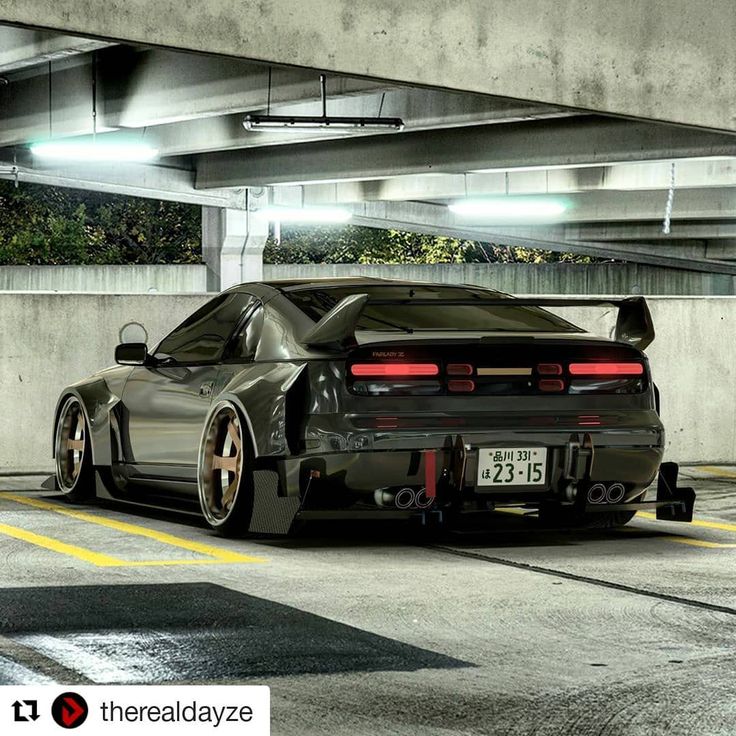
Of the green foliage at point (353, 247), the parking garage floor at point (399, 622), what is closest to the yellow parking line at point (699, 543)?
the parking garage floor at point (399, 622)

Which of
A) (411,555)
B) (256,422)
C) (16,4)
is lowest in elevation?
(411,555)

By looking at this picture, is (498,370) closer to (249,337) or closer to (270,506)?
(270,506)

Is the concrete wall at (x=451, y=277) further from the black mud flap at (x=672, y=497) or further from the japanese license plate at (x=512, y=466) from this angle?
the japanese license plate at (x=512, y=466)

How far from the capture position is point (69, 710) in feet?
10.2

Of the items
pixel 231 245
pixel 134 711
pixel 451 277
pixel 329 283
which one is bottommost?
pixel 134 711

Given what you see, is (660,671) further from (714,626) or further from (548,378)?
(548,378)

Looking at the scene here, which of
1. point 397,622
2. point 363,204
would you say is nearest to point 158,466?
point 397,622

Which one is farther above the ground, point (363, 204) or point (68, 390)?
point (363, 204)

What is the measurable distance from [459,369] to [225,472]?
53.3 inches

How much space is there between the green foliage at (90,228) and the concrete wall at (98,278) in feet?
31.8

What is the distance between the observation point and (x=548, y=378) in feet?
25.8

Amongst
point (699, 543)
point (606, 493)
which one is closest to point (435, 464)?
point (606, 493)

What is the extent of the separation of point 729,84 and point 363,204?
25132 mm

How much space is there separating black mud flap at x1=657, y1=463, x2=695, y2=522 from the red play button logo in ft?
18.5
